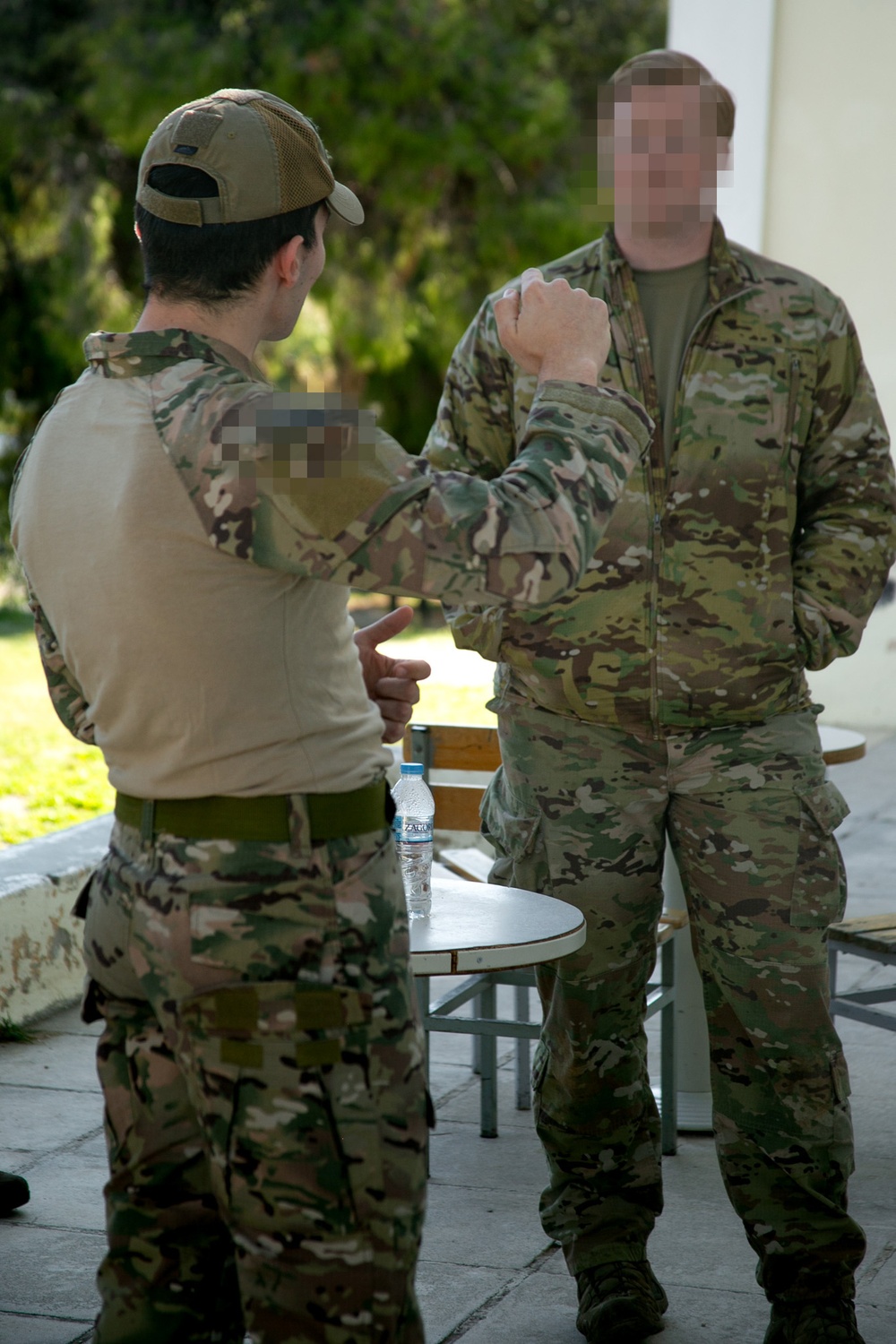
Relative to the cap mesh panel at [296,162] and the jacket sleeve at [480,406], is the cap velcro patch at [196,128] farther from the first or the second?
the jacket sleeve at [480,406]

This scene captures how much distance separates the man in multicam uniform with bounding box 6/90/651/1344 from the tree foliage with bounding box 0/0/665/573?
1444 cm

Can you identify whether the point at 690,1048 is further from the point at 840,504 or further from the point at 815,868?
the point at 840,504

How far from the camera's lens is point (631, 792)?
2928 millimetres

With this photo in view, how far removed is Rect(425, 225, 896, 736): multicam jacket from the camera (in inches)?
113

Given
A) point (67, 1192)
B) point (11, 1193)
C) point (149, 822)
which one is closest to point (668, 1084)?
point (67, 1192)

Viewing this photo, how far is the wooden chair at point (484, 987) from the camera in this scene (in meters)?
3.96

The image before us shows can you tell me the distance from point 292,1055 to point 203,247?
0.99m

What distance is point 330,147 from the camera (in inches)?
631

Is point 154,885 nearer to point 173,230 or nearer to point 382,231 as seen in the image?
point 173,230

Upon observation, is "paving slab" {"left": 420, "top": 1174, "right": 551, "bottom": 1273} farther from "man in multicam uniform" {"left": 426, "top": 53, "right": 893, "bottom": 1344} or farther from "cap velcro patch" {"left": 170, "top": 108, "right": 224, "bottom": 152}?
"cap velcro patch" {"left": 170, "top": 108, "right": 224, "bottom": 152}

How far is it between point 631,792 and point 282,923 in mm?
1170

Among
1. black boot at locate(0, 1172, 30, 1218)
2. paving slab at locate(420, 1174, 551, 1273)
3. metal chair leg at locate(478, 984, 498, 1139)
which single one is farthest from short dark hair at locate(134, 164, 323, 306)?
metal chair leg at locate(478, 984, 498, 1139)

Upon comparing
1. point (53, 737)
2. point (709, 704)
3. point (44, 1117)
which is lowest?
point (53, 737)

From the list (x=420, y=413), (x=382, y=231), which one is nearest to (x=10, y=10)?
(x=382, y=231)
